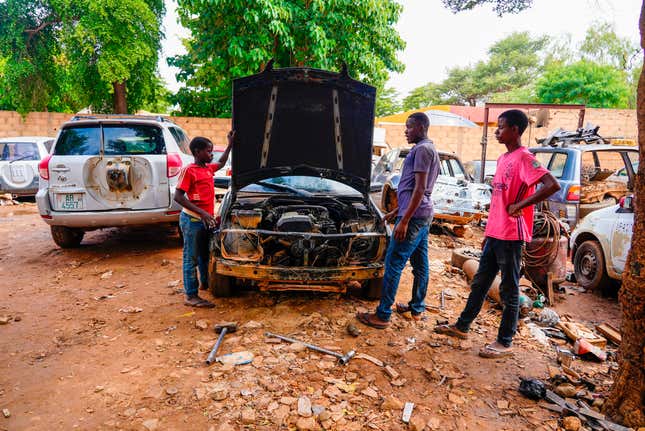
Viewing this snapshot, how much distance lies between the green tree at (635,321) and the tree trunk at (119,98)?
14020 mm

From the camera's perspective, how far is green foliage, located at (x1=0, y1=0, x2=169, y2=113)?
11.4 meters

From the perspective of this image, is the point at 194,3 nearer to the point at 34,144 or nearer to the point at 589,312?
the point at 34,144

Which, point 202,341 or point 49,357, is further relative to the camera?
point 202,341

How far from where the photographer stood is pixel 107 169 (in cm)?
526

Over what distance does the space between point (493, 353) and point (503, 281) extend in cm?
61

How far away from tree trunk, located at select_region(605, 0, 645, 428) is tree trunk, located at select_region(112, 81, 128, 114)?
14025 millimetres

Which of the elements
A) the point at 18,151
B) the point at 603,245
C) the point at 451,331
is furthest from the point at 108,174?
the point at 18,151

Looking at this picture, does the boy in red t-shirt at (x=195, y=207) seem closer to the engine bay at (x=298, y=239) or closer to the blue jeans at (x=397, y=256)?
the engine bay at (x=298, y=239)

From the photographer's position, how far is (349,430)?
2.47 meters

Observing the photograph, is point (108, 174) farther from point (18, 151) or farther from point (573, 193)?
point (573, 193)

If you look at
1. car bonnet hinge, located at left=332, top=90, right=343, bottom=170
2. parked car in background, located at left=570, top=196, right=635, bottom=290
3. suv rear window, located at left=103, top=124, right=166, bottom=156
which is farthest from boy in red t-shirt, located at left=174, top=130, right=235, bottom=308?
parked car in background, located at left=570, top=196, right=635, bottom=290

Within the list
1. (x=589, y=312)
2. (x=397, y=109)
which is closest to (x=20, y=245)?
(x=589, y=312)

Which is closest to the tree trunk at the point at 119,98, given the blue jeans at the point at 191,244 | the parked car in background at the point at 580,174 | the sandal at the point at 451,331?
the blue jeans at the point at 191,244

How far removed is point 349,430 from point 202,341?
61.7 inches
